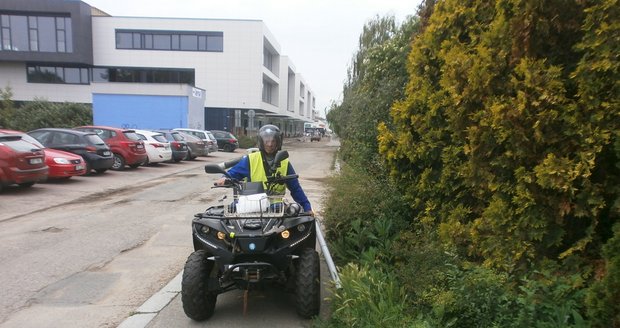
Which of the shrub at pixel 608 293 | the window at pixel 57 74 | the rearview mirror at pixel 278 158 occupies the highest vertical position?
the window at pixel 57 74

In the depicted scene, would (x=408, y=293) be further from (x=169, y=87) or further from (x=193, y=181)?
(x=169, y=87)

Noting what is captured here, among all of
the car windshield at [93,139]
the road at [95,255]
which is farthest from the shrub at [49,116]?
the road at [95,255]

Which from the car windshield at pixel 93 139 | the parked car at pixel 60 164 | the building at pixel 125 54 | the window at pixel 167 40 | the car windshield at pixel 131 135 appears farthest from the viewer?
the window at pixel 167 40

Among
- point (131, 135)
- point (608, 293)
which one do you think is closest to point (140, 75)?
point (131, 135)

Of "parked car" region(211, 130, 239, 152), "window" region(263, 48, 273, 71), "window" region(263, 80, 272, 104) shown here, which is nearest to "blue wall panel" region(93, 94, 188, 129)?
"parked car" region(211, 130, 239, 152)

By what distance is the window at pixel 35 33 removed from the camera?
43938 mm

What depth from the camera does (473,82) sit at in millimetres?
3742

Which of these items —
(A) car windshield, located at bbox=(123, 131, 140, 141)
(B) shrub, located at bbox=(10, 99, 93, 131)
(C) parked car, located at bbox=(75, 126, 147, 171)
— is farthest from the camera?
(B) shrub, located at bbox=(10, 99, 93, 131)

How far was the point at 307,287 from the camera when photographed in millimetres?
3994

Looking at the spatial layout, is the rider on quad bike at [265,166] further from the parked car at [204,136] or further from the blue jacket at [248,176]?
the parked car at [204,136]

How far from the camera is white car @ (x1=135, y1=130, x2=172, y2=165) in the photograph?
64.0ft

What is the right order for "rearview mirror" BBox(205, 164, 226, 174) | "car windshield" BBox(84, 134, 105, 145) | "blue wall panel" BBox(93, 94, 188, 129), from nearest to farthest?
"rearview mirror" BBox(205, 164, 226, 174) → "car windshield" BBox(84, 134, 105, 145) → "blue wall panel" BBox(93, 94, 188, 129)

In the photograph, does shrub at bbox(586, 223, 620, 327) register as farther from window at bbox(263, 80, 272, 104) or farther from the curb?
window at bbox(263, 80, 272, 104)

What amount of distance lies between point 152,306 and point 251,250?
1.59 meters
